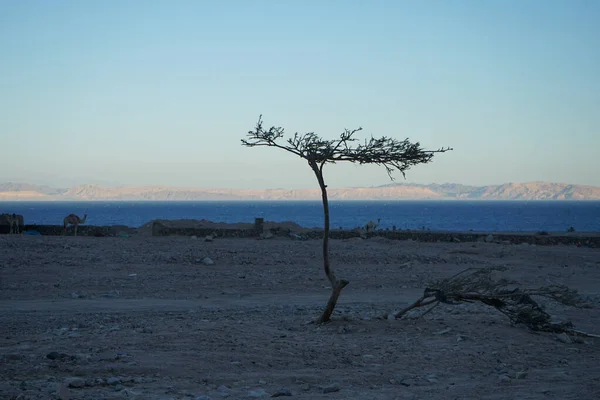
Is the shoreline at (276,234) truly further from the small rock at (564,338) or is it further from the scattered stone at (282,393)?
the scattered stone at (282,393)

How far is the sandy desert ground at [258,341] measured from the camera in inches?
286

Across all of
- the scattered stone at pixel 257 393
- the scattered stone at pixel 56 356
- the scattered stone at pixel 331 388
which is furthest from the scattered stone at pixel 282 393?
the scattered stone at pixel 56 356

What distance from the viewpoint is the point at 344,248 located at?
24.8 metres

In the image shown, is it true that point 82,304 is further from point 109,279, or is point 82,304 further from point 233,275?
point 233,275

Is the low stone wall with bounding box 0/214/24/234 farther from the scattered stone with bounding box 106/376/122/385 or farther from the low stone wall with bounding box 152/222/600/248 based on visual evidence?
the scattered stone with bounding box 106/376/122/385

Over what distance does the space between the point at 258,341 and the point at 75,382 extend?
115 inches

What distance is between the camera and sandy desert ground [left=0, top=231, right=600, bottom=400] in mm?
7258

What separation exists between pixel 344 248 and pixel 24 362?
17.7m

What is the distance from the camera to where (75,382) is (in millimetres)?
6996

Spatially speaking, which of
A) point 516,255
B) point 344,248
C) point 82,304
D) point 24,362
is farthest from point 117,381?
point 516,255

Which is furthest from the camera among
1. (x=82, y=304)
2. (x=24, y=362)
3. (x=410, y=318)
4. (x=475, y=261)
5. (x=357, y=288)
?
(x=475, y=261)

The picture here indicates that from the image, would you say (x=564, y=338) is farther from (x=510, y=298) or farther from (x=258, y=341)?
(x=258, y=341)

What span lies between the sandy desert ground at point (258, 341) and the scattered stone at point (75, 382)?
0.01 meters

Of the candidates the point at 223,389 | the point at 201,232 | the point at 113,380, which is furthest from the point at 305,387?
the point at 201,232
